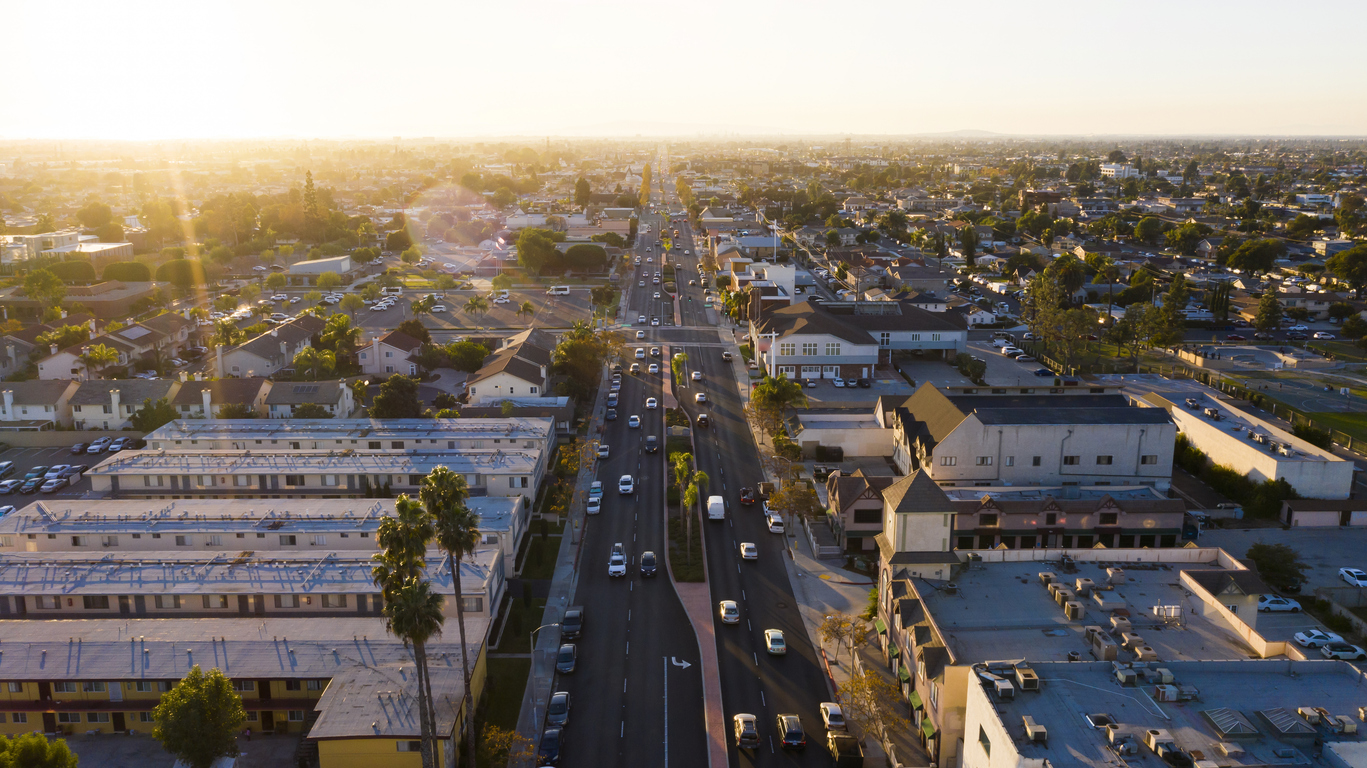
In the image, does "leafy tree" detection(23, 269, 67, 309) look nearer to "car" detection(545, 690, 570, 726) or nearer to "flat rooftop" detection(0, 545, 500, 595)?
"flat rooftop" detection(0, 545, 500, 595)

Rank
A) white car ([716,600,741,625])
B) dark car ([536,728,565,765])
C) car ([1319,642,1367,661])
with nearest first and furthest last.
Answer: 1. dark car ([536,728,565,765])
2. car ([1319,642,1367,661])
3. white car ([716,600,741,625])

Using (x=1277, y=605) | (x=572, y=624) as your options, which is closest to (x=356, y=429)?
(x=572, y=624)

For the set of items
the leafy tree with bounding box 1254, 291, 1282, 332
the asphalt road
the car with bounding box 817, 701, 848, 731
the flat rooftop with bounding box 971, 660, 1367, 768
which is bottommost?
the asphalt road

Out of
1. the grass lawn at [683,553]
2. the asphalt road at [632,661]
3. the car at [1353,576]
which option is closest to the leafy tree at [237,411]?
the asphalt road at [632,661]

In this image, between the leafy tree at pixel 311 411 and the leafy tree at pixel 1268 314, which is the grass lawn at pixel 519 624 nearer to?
the leafy tree at pixel 311 411

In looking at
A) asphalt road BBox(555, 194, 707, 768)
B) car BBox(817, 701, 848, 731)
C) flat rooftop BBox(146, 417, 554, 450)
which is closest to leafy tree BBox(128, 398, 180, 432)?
flat rooftop BBox(146, 417, 554, 450)

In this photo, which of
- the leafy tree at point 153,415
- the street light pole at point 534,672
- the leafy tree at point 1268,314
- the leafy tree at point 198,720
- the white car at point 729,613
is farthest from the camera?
the leafy tree at point 1268,314
